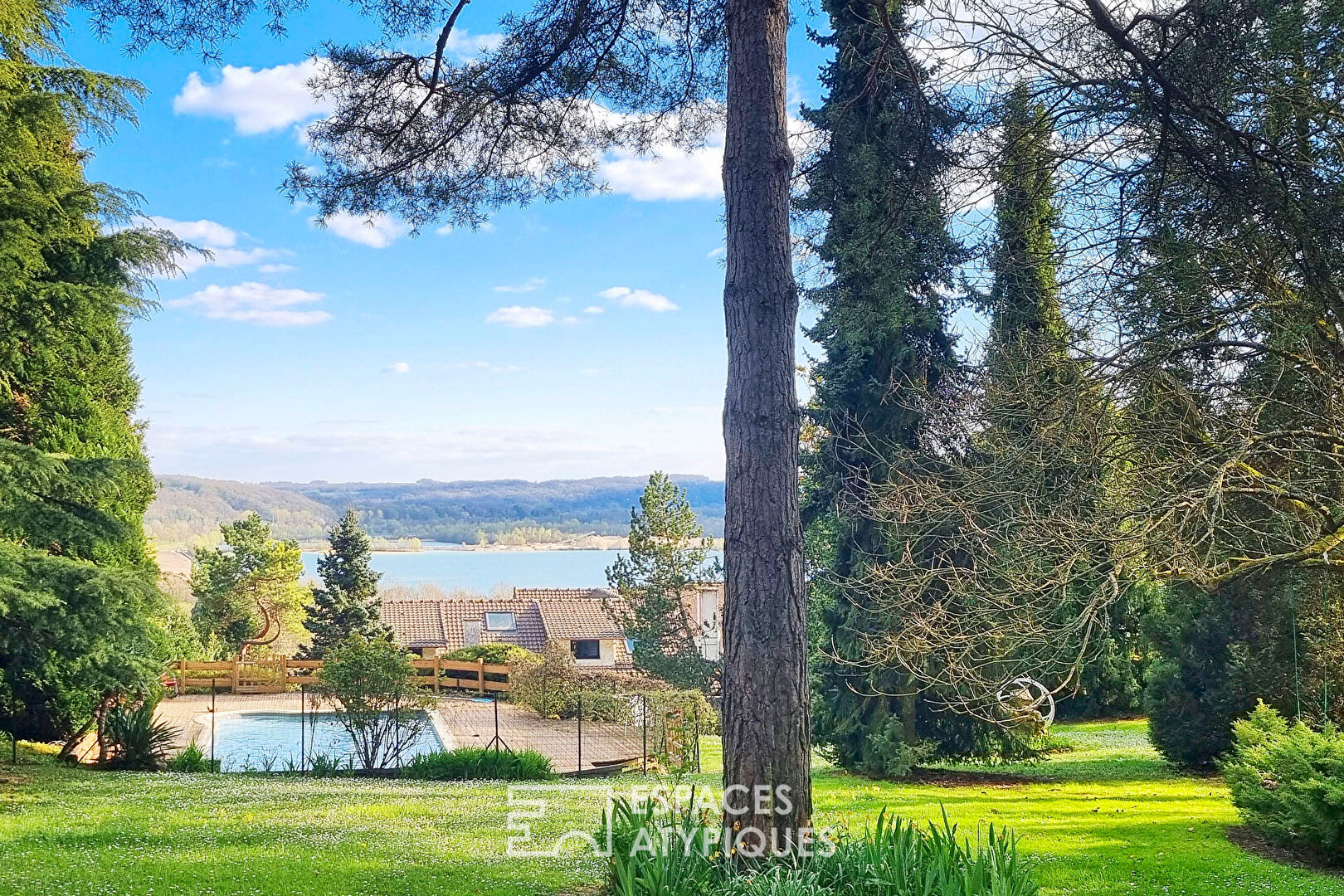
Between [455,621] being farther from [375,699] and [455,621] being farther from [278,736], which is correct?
[375,699]

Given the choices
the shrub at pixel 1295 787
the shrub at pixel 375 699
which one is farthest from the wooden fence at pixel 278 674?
the shrub at pixel 1295 787

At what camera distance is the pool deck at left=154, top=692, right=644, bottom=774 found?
13.3 meters

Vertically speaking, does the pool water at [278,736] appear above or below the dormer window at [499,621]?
below

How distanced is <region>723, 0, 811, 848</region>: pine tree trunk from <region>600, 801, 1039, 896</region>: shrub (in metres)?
0.22

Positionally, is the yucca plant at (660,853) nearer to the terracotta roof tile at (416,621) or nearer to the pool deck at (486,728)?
the pool deck at (486,728)

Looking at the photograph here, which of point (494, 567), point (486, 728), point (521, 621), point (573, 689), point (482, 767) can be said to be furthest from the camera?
point (494, 567)

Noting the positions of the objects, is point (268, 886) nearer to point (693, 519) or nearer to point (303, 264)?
point (693, 519)

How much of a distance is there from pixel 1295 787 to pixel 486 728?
505 inches

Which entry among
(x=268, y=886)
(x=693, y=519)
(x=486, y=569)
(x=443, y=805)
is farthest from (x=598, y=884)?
(x=486, y=569)

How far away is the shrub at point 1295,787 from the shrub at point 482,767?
22.0ft

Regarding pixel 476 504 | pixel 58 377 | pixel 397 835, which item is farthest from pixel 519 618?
pixel 397 835

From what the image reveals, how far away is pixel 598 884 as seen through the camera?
4.26 m

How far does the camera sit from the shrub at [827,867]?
334 cm

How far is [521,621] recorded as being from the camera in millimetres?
30516
